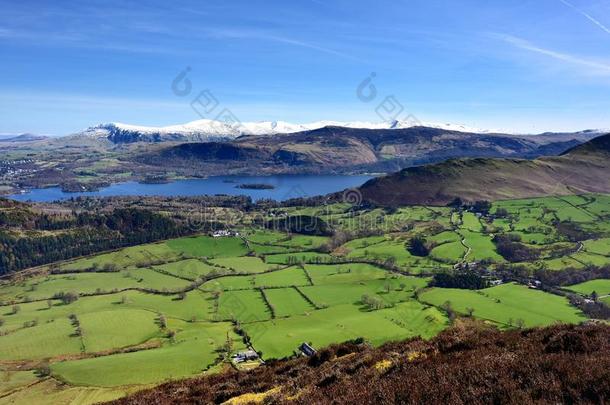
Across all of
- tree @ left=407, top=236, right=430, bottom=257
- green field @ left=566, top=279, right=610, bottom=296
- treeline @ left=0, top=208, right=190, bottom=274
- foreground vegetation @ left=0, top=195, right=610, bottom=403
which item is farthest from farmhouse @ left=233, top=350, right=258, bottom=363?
treeline @ left=0, top=208, right=190, bottom=274

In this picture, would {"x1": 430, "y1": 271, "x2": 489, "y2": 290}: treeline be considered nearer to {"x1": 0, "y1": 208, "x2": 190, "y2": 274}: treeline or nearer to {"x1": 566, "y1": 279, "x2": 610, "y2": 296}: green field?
{"x1": 566, "y1": 279, "x2": 610, "y2": 296}: green field

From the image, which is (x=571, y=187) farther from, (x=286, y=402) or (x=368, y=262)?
(x=286, y=402)

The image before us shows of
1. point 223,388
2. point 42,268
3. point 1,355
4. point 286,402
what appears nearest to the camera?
point 286,402

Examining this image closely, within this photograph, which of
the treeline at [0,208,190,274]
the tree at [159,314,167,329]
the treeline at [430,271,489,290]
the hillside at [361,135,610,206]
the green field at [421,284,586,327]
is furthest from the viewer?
the hillside at [361,135,610,206]

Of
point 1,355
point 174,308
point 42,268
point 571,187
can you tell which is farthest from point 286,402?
point 571,187

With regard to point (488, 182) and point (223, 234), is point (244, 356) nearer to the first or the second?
point (223, 234)

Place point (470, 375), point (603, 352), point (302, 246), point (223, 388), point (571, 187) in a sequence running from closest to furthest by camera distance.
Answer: point (470, 375)
point (603, 352)
point (223, 388)
point (302, 246)
point (571, 187)
